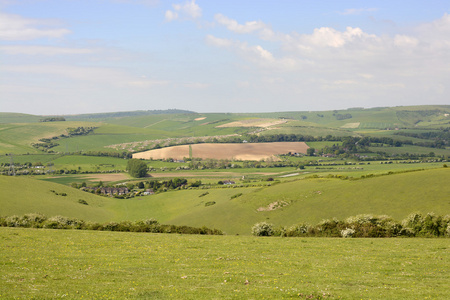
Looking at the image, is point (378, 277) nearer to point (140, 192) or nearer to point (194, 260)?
point (194, 260)

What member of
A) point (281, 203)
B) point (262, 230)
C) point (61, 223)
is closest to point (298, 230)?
point (262, 230)

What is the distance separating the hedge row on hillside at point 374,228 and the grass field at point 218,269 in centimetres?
663

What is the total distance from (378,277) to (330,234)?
23.3m

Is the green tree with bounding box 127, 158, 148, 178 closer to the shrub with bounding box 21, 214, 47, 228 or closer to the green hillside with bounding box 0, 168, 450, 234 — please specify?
the green hillside with bounding box 0, 168, 450, 234

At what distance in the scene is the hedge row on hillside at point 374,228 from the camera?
41.5 metres

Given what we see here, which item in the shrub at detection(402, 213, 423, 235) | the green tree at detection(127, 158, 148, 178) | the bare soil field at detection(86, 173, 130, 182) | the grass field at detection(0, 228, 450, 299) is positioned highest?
the grass field at detection(0, 228, 450, 299)

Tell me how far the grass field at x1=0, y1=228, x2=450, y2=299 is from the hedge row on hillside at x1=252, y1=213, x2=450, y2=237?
6.63 meters

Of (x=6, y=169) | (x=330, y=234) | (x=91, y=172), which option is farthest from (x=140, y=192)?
(x=330, y=234)

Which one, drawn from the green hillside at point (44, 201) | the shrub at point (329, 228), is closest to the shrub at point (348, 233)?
the shrub at point (329, 228)

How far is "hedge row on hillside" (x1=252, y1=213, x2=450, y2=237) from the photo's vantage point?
136 ft

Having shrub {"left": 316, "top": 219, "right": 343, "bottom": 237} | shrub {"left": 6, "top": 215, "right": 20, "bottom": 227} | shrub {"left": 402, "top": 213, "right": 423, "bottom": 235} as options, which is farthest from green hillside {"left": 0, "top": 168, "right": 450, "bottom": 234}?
shrub {"left": 6, "top": 215, "right": 20, "bottom": 227}

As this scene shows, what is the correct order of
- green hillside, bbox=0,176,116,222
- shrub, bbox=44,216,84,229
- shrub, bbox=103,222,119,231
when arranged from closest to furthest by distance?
shrub, bbox=44,216,84,229, shrub, bbox=103,222,119,231, green hillside, bbox=0,176,116,222

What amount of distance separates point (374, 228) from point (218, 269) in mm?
24904

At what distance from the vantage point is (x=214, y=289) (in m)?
19.8
